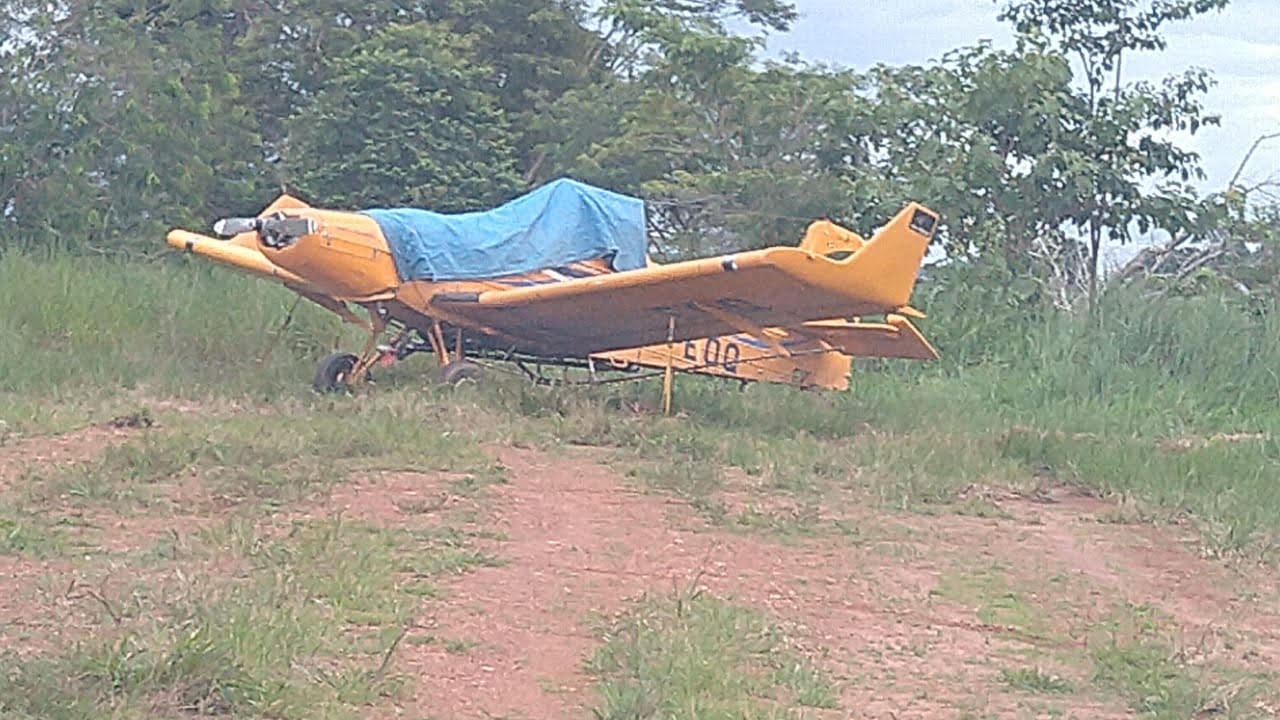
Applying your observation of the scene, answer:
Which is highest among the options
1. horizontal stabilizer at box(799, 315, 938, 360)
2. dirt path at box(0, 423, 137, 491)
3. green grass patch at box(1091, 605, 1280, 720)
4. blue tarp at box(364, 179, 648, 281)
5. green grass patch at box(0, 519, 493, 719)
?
blue tarp at box(364, 179, 648, 281)

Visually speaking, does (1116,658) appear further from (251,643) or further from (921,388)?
(921,388)

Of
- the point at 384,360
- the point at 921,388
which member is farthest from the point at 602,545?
the point at 921,388

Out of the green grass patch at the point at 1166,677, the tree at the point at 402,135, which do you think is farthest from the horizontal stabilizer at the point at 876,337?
the tree at the point at 402,135

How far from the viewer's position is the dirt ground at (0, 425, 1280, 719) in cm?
427

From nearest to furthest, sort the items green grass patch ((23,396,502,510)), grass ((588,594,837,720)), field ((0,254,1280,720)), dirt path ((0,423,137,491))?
grass ((588,594,837,720)) → field ((0,254,1280,720)) → green grass patch ((23,396,502,510)) → dirt path ((0,423,137,491))

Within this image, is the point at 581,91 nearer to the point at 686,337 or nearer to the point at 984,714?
the point at 686,337

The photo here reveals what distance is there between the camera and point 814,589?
5.48 metres

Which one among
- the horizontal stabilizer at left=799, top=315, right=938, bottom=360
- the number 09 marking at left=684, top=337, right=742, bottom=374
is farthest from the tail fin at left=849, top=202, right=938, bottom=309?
the number 09 marking at left=684, top=337, right=742, bottom=374

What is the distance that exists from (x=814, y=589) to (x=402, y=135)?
13446mm

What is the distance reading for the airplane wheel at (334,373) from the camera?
10.5 metres

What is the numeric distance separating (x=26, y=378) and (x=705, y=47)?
30.9ft

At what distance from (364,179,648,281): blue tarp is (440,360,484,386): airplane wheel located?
0.55 m

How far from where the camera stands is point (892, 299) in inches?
373

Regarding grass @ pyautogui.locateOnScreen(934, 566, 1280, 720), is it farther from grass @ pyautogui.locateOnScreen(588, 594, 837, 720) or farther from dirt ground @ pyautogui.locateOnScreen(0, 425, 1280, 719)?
grass @ pyautogui.locateOnScreen(588, 594, 837, 720)
